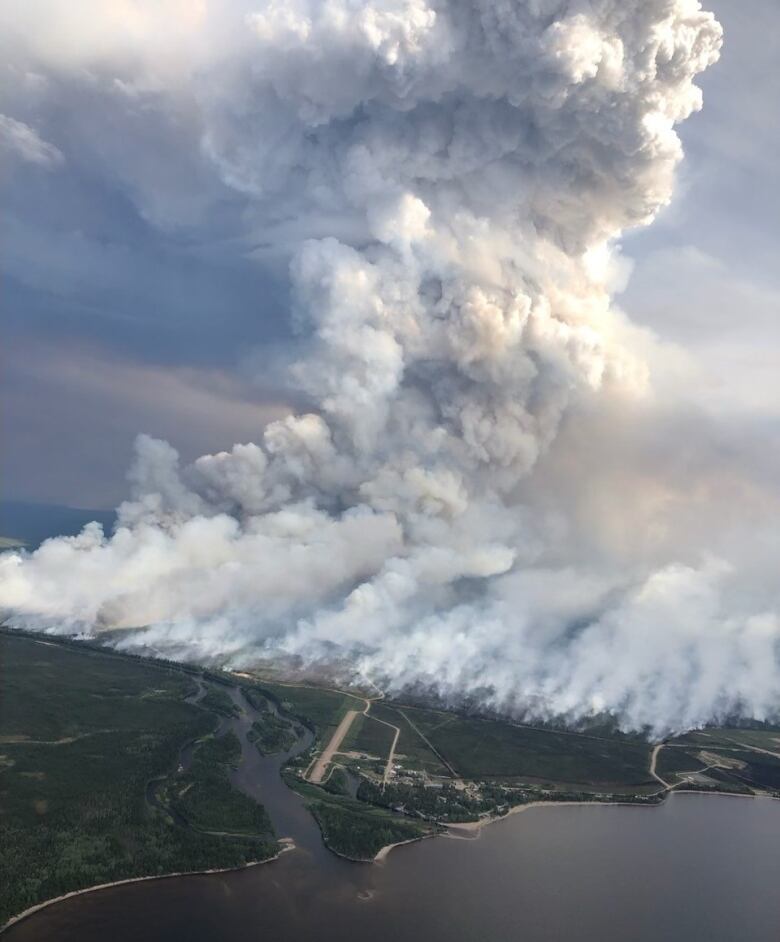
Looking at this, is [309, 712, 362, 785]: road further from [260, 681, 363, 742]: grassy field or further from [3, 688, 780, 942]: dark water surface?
[3, 688, 780, 942]: dark water surface

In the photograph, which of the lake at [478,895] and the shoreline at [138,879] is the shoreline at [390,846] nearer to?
the lake at [478,895]

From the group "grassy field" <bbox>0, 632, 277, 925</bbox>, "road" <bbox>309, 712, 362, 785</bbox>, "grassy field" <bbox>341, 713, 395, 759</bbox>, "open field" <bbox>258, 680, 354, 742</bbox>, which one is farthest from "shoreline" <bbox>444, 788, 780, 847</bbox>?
"open field" <bbox>258, 680, 354, 742</bbox>

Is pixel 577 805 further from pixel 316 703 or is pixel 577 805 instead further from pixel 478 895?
pixel 316 703

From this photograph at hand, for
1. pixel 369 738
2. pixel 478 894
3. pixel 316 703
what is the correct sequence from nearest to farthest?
pixel 478 894
pixel 369 738
pixel 316 703

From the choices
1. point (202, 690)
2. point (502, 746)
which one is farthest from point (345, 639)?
point (502, 746)

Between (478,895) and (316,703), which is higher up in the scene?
(316,703)

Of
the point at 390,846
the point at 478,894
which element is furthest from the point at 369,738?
the point at 478,894
